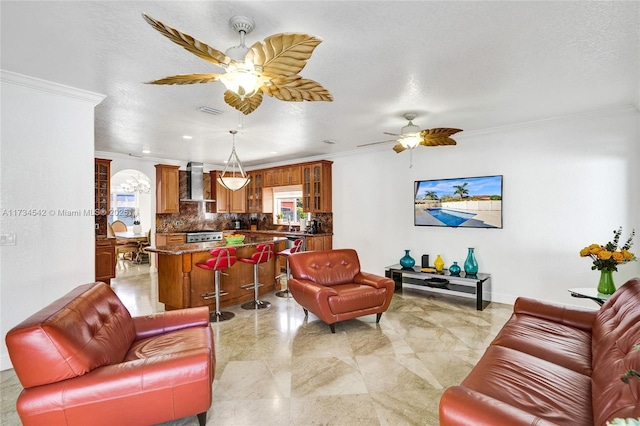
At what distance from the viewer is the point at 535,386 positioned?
5.53 ft

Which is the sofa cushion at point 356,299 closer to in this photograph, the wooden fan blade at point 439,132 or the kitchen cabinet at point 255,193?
the wooden fan blade at point 439,132

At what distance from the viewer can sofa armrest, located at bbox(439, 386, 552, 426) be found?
4.19ft

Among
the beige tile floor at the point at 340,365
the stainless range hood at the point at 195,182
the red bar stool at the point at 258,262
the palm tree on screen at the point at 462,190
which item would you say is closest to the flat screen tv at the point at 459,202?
the palm tree on screen at the point at 462,190

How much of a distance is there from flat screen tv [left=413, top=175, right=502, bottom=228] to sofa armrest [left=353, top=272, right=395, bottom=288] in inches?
76.5

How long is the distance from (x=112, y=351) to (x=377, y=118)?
3812 mm

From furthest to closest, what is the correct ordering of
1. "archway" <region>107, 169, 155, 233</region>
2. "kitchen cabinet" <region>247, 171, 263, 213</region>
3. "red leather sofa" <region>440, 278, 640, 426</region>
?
1. "archway" <region>107, 169, 155, 233</region>
2. "kitchen cabinet" <region>247, 171, 263, 213</region>
3. "red leather sofa" <region>440, 278, 640, 426</region>

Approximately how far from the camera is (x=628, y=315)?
196 centimetres

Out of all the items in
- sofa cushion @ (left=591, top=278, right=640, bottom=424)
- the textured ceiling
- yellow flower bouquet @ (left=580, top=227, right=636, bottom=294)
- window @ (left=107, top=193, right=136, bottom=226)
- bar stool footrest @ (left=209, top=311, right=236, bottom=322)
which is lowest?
bar stool footrest @ (left=209, top=311, right=236, bottom=322)

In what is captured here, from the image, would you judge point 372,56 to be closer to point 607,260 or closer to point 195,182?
point 607,260

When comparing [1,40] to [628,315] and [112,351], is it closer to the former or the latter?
[112,351]

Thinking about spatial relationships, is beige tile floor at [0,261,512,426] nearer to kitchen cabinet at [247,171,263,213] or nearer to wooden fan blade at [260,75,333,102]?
wooden fan blade at [260,75,333,102]

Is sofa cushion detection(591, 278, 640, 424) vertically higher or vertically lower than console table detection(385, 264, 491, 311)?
higher

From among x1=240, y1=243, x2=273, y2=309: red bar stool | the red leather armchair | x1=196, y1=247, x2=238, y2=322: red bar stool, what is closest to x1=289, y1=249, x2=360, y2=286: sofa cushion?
the red leather armchair

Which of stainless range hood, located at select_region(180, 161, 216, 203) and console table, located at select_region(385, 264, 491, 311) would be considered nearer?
console table, located at select_region(385, 264, 491, 311)
